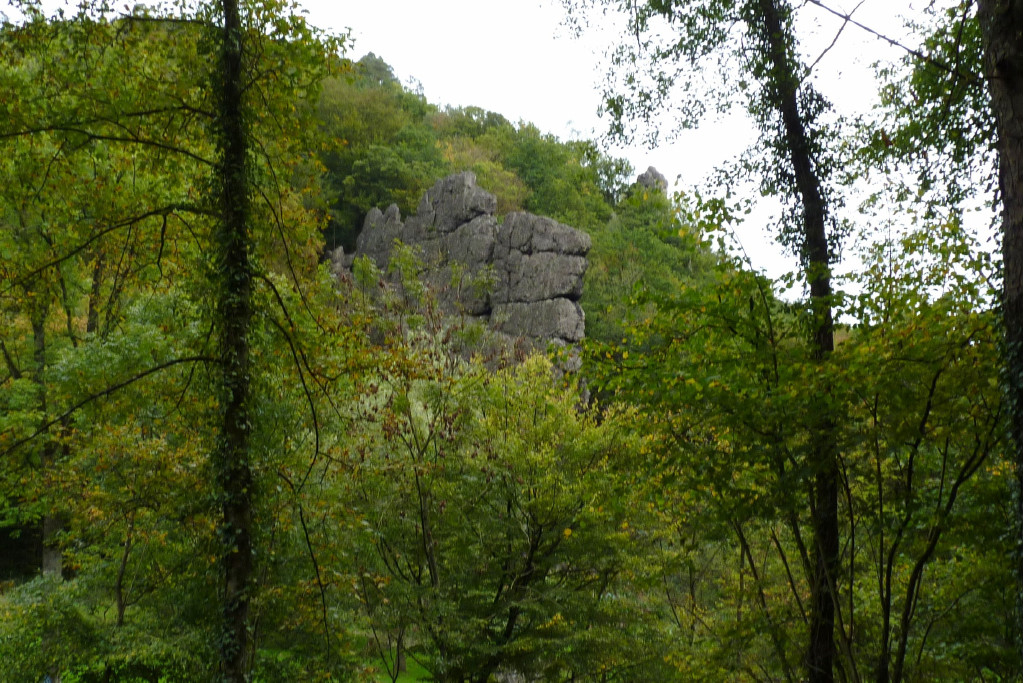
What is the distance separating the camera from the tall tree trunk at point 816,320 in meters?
6.14

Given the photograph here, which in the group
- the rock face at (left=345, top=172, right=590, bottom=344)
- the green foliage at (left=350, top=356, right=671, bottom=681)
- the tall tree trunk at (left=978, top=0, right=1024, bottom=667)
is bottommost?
the green foliage at (left=350, top=356, right=671, bottom=681)

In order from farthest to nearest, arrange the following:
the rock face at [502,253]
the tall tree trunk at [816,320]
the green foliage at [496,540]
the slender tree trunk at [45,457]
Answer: the rock face at [502,253] → the slender tree trunk at [45,457] → the green foliage at [496,540] → the tall tree trunk at [816,320]

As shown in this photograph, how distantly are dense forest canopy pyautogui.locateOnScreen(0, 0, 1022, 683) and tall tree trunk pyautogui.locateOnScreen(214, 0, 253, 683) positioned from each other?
0.07 feet

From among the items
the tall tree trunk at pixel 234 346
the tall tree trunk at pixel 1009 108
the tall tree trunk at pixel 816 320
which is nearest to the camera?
the tall tree trunk at pixel 1009 108

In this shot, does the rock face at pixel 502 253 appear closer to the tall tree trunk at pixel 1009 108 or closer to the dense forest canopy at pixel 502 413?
the dense forest canopy at pixel 502 413

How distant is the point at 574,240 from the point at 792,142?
2008cm

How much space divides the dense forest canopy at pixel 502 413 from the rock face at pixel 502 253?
12397 mm

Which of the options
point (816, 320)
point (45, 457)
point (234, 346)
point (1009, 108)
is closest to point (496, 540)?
point (816, 320)

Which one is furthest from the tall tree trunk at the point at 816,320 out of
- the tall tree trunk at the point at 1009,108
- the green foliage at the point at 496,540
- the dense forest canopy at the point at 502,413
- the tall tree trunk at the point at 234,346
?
the tall tree trunk at the point at 234,346

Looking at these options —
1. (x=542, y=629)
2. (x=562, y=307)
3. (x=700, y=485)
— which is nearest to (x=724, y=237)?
(x=700, y=485)

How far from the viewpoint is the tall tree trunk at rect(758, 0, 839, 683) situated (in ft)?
20.1

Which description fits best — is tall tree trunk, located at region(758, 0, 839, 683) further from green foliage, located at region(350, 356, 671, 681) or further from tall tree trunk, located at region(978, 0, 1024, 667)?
green foliage, located at region(350, 356, 671, 681)

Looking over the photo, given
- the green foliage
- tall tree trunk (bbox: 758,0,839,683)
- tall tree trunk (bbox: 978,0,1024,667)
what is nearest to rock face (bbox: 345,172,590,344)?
the green foliage

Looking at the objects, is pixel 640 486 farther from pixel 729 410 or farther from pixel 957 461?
pixel 957 461
